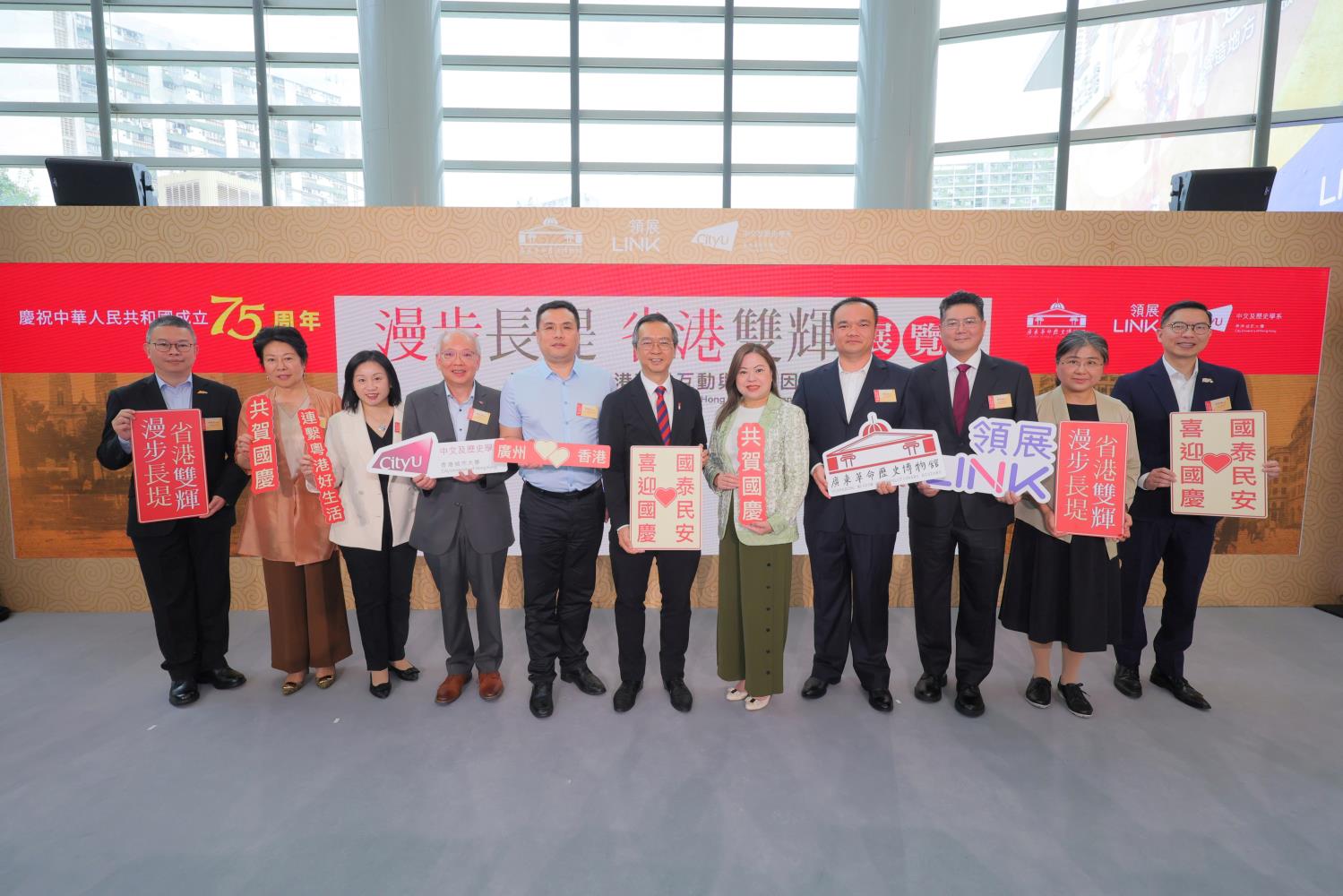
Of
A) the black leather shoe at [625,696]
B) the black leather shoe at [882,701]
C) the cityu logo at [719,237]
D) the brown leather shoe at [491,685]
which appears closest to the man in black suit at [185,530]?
the brown leather shoe at [491,685]

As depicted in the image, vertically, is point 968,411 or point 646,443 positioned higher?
point 968,411

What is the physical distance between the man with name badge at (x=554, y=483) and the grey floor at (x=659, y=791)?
41cm

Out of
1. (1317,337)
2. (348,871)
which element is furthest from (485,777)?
(1317,337)

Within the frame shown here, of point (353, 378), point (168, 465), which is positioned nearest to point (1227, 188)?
point (353, 378)

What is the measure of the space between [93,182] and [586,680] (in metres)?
4.17

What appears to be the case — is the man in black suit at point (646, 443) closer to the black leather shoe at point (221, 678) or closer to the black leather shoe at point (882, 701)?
the black leather shoe at point (882, 701)

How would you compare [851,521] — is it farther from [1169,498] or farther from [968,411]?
[1169,498]

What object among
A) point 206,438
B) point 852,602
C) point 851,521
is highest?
point 206,438

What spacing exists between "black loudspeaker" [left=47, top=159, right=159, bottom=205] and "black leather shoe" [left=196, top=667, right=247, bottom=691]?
9.67 ft

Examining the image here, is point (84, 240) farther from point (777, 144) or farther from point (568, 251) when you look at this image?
point (777, 144)

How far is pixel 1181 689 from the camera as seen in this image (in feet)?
9.32

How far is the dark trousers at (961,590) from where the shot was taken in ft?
8.57

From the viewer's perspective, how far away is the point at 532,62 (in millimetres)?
6148

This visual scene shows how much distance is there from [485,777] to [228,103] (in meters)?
7.11
